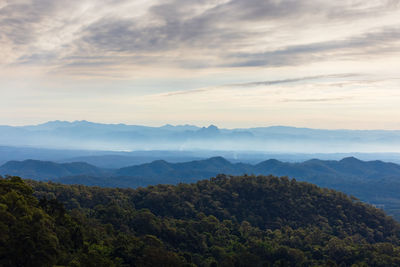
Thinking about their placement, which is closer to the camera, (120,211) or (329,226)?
(120,211)

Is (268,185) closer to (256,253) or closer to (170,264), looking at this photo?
(256,253)

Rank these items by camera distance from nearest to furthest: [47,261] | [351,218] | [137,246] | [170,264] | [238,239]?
1. [47,261]
2. [170,264]
3. [137,246]
4. [238,239]
5. [351,218]

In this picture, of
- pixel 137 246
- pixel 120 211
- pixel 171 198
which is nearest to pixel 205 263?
pixel 137 246

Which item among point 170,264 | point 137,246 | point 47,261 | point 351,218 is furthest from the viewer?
point 351,218

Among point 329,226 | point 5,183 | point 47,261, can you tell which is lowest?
point 329,226

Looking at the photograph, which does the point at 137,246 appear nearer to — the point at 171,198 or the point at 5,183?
the point at 5,183

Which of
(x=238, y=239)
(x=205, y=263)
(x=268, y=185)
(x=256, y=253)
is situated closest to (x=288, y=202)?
(x=268, y=185)

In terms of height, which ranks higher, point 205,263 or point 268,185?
point 268,185
